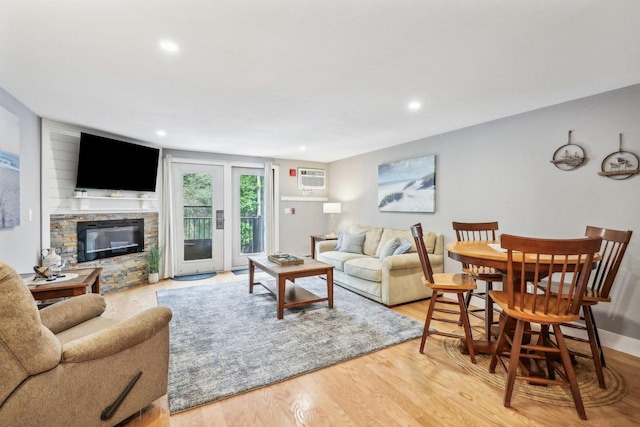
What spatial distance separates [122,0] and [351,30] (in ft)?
3.85

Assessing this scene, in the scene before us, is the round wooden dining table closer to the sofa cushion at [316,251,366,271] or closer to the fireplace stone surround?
the sofa cushion at [316,251,366,271]

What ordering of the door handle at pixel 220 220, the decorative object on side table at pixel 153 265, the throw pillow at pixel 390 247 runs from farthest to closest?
the door handle at pixel 220 220, the decorative object on side table at pixel 153 265, the throw pillow at pixel 390 247

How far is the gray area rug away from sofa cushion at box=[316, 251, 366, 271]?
19.6 inches

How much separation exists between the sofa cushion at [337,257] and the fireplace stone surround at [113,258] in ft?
9.35

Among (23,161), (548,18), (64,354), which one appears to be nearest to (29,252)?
(23,161)

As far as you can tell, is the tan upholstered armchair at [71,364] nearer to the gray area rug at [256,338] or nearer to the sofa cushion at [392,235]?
the gray area rug at [256,338]

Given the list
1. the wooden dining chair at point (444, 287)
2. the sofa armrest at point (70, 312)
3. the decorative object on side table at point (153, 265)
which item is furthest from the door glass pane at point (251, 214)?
the wooden dining chair at point (444, 287)

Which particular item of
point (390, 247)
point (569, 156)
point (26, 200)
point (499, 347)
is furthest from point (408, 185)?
point (26, 200)

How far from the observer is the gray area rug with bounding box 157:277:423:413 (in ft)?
7.00

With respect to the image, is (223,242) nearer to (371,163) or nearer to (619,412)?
(371,163)

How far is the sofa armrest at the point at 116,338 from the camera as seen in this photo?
1427 mm

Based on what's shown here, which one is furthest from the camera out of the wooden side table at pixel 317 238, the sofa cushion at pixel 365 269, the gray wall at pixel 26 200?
the wooden side table at pixel 317 238

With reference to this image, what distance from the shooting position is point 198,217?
5453 mm

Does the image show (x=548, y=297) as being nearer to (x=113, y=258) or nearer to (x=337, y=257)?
(x=337, y=257)
